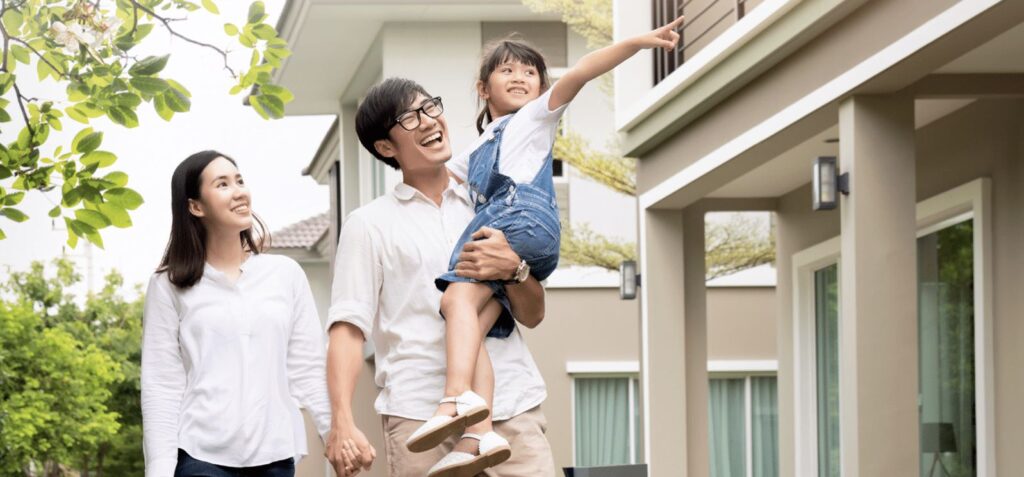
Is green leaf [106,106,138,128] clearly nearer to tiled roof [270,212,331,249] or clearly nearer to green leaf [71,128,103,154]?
green leaf [71,128,103,154]

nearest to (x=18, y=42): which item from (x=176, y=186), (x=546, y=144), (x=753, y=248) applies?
(x=176, y=186)

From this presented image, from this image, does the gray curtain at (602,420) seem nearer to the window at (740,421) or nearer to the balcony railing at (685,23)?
the window at (740,421)

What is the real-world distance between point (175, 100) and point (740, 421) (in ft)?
46.7

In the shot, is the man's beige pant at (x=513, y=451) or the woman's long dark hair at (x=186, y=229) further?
the woman's long dark hair at (x=186, y=229)

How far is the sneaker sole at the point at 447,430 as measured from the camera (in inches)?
174

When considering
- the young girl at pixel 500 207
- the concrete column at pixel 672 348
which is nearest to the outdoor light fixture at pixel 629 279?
Result: the concrete column at pixel 672 348

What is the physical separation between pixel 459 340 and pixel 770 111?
612cm

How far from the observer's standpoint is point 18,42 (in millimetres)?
8023

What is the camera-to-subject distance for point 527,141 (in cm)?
481

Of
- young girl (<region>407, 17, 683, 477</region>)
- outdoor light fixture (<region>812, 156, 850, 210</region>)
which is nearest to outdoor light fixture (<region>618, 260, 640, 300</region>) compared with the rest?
Result: outdoor light fixture (<region>812, 156, 850, 210</region>)

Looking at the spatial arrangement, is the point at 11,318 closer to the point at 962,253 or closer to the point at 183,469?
the point at 962,253

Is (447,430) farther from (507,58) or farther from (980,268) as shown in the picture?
(980,268)

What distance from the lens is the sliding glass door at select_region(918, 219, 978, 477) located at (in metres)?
10.6

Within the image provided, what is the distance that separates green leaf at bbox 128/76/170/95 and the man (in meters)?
2.73
